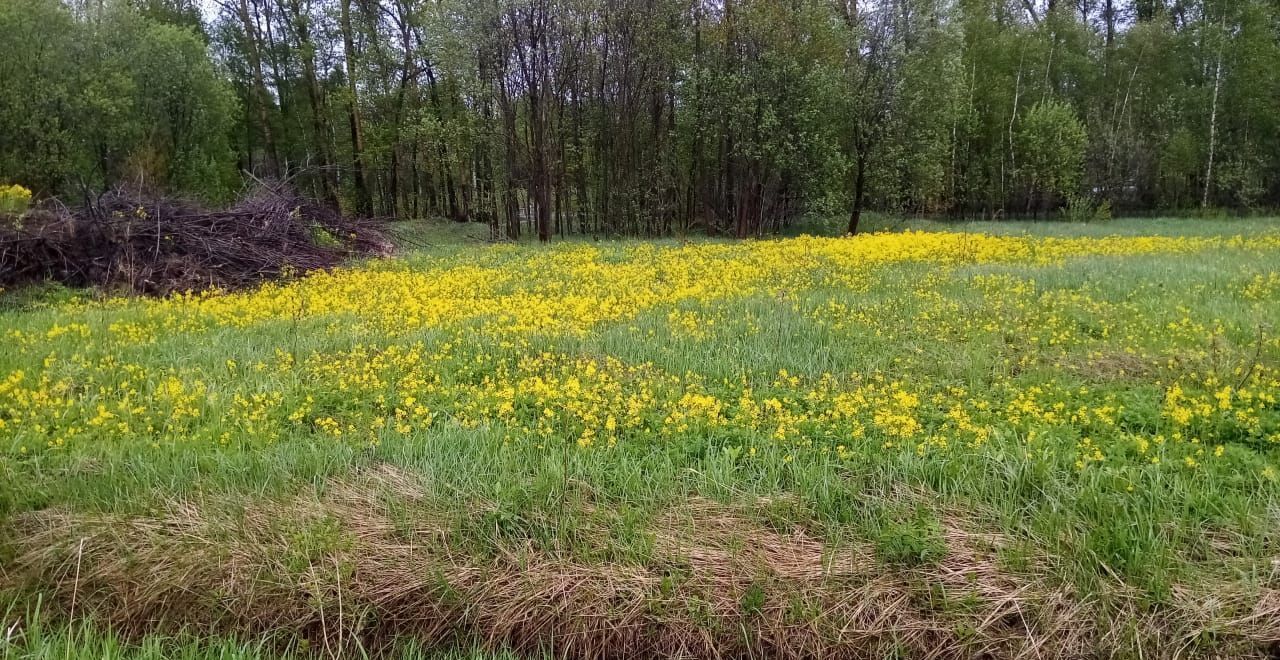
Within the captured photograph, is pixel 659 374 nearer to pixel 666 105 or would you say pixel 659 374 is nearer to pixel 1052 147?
pixel 666 105

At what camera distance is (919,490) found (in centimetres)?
363

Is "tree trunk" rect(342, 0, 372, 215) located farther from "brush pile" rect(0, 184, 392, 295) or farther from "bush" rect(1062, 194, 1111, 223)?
"bush" rect(1062, 194, 1111, 223)

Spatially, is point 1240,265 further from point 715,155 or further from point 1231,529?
point 715,155

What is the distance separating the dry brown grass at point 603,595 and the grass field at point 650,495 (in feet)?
0.04

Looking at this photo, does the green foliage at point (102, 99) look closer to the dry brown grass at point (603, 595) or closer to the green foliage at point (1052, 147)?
the dry brown grass at point (603, 595)

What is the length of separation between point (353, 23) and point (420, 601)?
30.4 m

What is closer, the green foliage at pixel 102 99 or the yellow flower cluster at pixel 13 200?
the yellow flower cluster at pixel 13 200

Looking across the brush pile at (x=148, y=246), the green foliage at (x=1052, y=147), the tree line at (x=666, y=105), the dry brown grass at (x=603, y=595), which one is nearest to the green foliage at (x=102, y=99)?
the tree line at (x=666, y=105)

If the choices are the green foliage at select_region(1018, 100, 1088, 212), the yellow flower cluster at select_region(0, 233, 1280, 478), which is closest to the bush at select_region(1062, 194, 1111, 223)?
the green foliage at select_region(1018, 100, 1088, 212)

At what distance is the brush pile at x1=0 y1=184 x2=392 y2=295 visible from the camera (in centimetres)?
1019

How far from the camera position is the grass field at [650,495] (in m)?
2.98

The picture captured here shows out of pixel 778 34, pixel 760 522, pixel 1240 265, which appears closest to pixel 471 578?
pixel 760 522

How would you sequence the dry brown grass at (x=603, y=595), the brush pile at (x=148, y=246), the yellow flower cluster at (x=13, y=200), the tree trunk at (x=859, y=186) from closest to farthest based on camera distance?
1. the dry brown grass at (x=603, y=595)
2. the brush pile at (x=148, y=246)
3. the yellow flower cluster at (x=13, y=200)
4. the tree trunk at (x=859, y=186)

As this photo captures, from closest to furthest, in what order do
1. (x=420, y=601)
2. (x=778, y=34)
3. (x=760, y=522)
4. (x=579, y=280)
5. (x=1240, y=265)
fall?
(x=420, y=601) → (x=760, y=522) → (x=1240, y=265) → (x=579, y=280) → (x=778, y=34)
